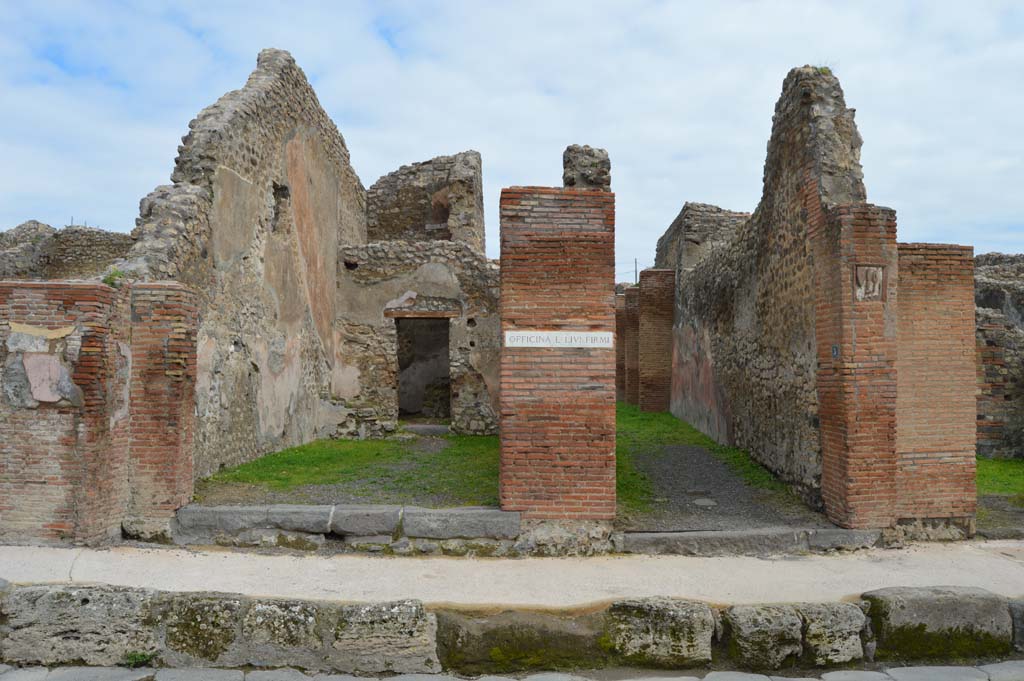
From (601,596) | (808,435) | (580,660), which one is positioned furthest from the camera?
(808,435)

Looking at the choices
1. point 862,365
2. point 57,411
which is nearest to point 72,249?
point 57,411

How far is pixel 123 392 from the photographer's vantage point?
5.41 m

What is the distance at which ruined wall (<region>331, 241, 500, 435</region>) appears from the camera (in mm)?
10523

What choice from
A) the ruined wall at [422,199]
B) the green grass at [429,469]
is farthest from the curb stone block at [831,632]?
the ruined wall at [422,199]

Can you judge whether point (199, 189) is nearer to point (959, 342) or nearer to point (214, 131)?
point (214, 131)

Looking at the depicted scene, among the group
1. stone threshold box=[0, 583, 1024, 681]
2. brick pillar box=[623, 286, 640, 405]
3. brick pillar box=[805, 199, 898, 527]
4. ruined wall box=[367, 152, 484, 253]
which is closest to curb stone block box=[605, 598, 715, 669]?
stone threshold box=[0, 583, 1024, 681]

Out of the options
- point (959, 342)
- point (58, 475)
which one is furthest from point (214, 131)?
point (959, 342)

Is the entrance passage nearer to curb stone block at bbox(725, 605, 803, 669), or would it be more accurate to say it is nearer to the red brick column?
the red brick column

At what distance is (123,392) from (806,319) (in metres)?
6.14

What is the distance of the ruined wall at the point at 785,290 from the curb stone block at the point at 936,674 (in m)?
2.01

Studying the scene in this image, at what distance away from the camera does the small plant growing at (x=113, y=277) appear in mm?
5438

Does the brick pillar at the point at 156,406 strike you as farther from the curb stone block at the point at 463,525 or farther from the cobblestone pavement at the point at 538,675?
the curb stone block at the point at 463,525

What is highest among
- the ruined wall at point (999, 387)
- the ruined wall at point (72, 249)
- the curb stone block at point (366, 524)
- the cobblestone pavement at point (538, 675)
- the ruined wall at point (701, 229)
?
the ruined wall at point (701, 229)

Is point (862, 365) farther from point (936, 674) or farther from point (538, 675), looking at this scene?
point (538, 675)
